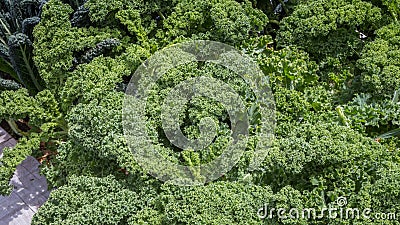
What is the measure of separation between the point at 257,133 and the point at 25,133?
206cm

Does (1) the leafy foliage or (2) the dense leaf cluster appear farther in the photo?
(1) the leafy foliage

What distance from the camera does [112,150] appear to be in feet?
9.61
